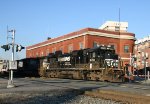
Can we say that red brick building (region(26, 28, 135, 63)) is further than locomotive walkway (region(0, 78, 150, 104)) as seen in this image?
Yes

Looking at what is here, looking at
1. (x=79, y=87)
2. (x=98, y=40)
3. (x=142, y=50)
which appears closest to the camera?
(x=79, y=87)

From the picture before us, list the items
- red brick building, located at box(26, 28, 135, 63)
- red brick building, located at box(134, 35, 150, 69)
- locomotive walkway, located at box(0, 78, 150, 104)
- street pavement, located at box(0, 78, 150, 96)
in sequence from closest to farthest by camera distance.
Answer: locomotive walkway, located at box(0, 78, 150, 104) < street pavement, located at box(0, 78, 150, 96) < red brick building, located at box(26, 28, 135, 63) < red brick building, located at box(134, 35, 150, 69)

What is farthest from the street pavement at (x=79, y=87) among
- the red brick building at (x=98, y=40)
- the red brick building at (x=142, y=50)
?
the red brick building at (x=142, y=50)

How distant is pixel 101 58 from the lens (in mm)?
31703

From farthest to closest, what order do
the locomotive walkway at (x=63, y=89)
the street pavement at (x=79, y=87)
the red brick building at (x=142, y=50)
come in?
the red brick building at (x=142, y=50), the street pavement at (x=79, y=87), the locomotive walkway at (x=63, y=89)

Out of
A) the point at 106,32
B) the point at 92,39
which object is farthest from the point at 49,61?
the point at 106,32

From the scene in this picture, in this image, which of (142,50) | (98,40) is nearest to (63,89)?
(98,40)

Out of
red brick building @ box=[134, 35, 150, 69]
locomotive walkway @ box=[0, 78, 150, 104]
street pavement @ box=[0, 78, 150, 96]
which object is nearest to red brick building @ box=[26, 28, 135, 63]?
red brick building @ box=[134, 35, 150, 69]

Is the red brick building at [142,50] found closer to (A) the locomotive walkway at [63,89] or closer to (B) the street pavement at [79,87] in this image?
(B) the street pavement at [79,87]

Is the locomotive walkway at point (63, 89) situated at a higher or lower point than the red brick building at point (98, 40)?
lower

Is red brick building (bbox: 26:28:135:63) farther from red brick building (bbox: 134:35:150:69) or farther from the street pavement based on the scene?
the street pavement

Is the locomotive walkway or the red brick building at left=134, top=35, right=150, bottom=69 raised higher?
the red brick building at left=134, top=35, right=150, bottom=69

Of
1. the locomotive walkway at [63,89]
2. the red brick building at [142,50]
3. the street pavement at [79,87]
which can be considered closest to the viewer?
the locomotive walkway at [63,89]

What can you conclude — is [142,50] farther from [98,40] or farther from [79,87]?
[79,87]
